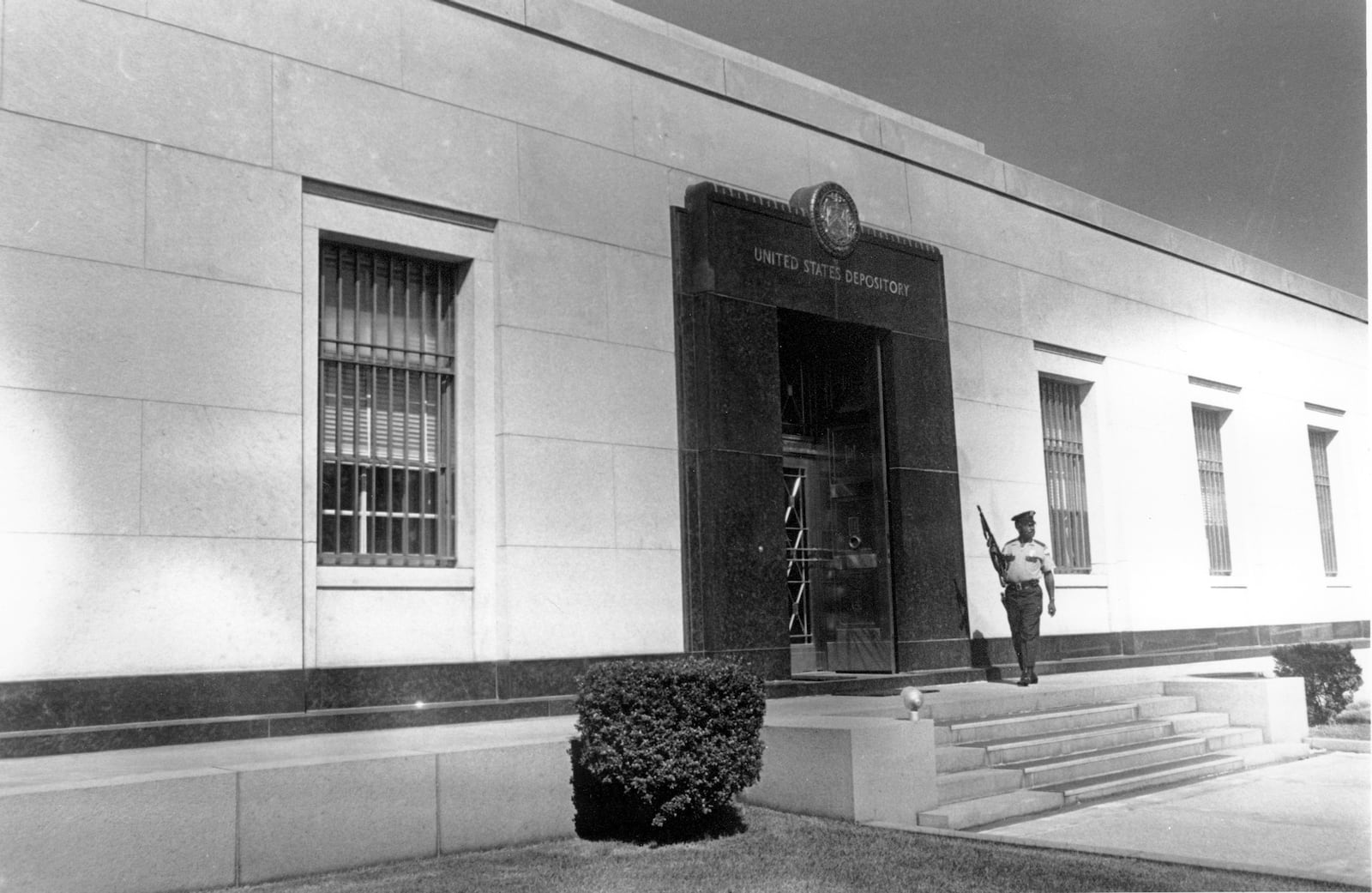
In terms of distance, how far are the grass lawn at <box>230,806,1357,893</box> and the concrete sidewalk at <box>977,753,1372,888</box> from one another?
1.12 feet

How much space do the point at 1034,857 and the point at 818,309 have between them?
690cm

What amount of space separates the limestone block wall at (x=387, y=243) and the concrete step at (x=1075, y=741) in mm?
2848

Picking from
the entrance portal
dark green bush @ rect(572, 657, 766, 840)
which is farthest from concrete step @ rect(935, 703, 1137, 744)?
dark green bush @ rect(572, 657, 766, 840)

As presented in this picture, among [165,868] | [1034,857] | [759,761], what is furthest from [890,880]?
[165,868]

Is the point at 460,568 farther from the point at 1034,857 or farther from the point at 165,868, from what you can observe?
the point at 1034,857

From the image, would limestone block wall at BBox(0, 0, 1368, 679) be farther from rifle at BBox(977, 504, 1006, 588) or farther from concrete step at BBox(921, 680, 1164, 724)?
concrete step at BBox(921, 680, 1164, 724)

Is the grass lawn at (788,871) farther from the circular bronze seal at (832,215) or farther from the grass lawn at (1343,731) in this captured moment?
the grass lawn at (1343,731)

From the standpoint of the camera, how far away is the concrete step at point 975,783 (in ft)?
30.9

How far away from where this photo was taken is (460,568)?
10469 mm

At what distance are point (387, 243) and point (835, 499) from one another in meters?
6.24

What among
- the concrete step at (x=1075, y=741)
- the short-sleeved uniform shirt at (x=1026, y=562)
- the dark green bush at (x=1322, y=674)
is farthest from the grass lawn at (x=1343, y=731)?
the short-sleeved uniform shirt at (x=1026, y=562)

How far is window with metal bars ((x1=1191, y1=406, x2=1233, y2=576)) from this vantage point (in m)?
19.5

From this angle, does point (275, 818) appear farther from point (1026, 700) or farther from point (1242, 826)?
point (1026, 700)

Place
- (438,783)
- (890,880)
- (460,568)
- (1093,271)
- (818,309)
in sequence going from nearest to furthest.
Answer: (890,880), (438,783), (460,568), (818,309), (1093,271)
